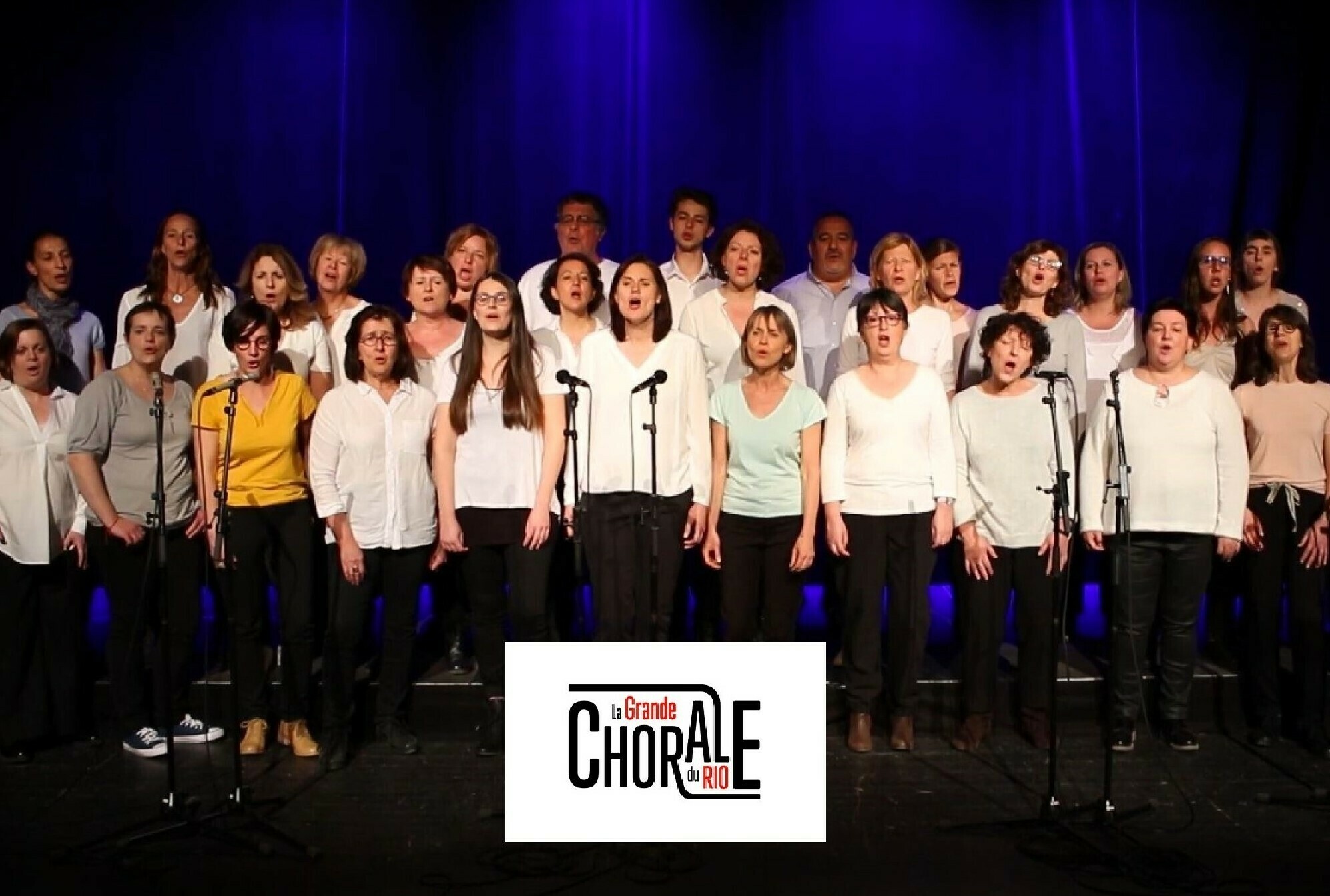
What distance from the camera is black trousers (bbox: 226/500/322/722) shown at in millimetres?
4410

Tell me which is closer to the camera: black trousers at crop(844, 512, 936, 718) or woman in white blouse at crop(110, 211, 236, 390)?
black trousers at crop(844, 512, 936, 718)

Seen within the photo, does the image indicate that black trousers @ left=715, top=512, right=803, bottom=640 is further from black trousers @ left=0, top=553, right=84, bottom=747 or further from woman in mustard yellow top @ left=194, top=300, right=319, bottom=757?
black trousers @ left=0, top=553, right=84, bottom=747

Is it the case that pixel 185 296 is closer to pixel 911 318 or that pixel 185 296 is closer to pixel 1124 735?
pixel 911 318

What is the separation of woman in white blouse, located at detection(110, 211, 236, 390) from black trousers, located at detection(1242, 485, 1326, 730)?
3.76m

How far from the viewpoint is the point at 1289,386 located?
4641mm

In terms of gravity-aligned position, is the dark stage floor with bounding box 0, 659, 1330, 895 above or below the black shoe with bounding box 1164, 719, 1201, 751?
below

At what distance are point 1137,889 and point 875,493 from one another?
58.7 inches

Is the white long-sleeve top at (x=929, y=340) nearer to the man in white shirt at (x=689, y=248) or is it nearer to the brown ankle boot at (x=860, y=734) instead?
the man in white shirt at (x=689, y=248)

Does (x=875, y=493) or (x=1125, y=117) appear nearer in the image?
(x=875, y=493)

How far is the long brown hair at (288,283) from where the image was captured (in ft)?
15.5

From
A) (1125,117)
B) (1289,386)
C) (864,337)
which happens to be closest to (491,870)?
(864,337)

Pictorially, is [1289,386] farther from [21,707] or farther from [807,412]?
[21,707]

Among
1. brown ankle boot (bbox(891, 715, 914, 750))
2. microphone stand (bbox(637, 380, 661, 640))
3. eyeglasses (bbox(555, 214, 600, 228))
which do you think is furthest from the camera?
eyeglasses (bbox(555, 214, 600, 228))

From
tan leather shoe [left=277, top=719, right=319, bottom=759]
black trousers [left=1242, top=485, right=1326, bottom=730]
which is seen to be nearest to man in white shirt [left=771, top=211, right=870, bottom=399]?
black trousers [left=1242, top=485, right=1326, bottom=730]
